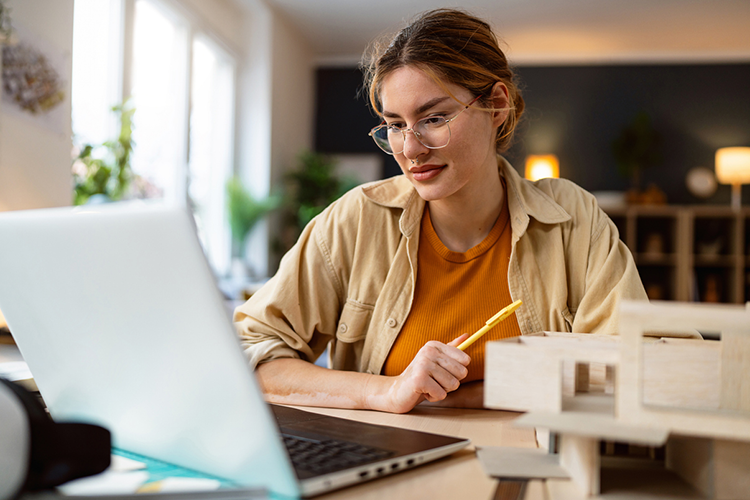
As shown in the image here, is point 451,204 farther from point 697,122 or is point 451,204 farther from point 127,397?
point 697,122

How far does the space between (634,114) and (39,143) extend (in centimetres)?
567

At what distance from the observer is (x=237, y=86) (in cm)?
582

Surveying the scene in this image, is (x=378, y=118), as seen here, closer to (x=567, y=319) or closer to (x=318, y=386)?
(x=567, y=319)

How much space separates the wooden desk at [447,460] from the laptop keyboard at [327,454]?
3 centimetres

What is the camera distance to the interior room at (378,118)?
4551mm

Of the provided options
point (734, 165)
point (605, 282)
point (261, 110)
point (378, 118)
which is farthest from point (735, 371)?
point (734, 165)

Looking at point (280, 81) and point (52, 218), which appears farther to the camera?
point (280, 81)

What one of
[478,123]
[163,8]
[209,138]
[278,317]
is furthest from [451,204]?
[209,138]

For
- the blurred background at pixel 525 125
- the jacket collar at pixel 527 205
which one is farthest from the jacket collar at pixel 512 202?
the blurred background at pixel 525 125

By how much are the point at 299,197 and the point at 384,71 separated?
488cm

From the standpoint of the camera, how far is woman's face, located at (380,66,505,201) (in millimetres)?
1240

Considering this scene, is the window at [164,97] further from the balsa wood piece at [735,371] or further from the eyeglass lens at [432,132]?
the balsa wood piece at [735,371]

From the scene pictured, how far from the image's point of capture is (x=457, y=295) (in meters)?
1.32

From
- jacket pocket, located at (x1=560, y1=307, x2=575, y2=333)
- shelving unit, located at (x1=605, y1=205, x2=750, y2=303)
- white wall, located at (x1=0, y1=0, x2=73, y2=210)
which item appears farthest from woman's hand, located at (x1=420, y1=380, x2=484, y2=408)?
shelving unit, located at (x1=605, y1=205, x2=750, y2=303)
